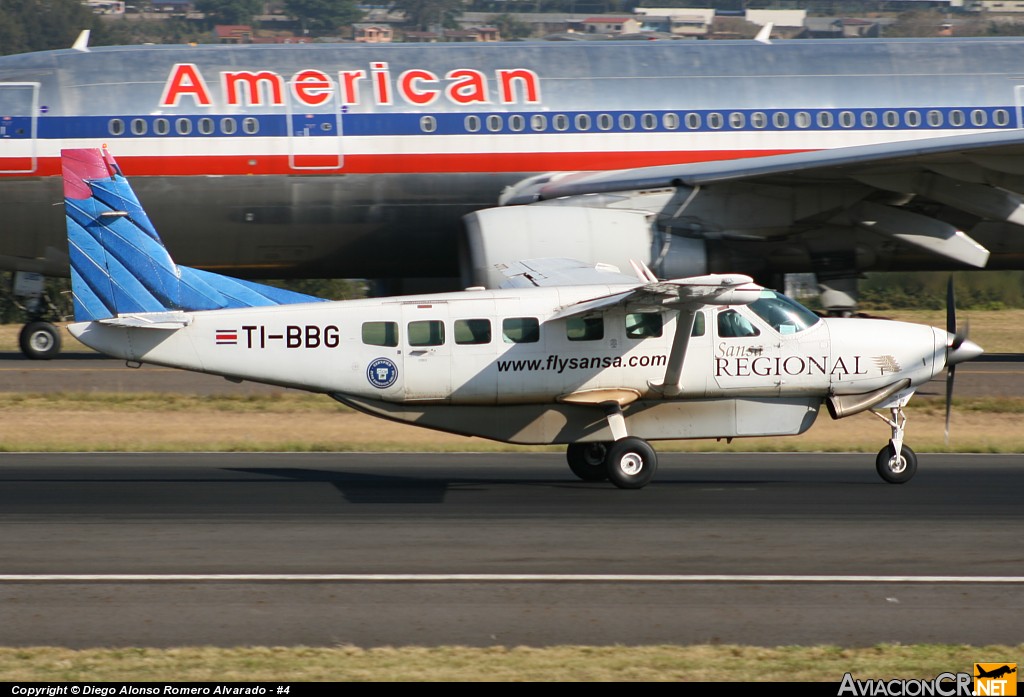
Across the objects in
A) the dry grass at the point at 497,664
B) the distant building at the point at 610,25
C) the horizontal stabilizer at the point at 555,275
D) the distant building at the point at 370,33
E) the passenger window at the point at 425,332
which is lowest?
the dry grass at the point at 497,664

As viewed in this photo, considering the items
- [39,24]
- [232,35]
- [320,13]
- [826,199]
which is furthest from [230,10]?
[826,199]

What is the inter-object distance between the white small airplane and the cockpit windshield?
0.02 m

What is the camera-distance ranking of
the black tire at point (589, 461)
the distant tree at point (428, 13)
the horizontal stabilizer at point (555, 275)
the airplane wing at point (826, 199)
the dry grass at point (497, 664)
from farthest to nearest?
the distant tree at point (428, 13) → the airplane wing at point (826, 199) → the horizontal stabilizer at point (555, 275) → the black tire at point (589, 461) → the dry grass at point (497, 664)

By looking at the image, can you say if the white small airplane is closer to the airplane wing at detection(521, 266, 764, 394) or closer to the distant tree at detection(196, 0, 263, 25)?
the airplane wing at detection(521, 266, 764, 394)

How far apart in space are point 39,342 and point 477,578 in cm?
1879

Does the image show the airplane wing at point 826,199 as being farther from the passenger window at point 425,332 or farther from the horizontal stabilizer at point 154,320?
the horizontal stabilizer at point 154,320

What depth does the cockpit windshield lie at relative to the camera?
1543 cm

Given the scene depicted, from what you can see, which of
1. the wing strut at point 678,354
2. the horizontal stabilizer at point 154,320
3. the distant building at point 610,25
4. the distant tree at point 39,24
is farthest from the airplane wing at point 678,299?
the distant building at point 610,25

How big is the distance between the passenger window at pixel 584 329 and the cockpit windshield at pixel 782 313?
5.71ft

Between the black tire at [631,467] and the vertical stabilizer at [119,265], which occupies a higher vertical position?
the vertical stabilizer at [119,265]

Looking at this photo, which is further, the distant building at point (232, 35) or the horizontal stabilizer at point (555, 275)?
the distant building at point (232, 35)

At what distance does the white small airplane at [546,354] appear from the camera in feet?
49.4

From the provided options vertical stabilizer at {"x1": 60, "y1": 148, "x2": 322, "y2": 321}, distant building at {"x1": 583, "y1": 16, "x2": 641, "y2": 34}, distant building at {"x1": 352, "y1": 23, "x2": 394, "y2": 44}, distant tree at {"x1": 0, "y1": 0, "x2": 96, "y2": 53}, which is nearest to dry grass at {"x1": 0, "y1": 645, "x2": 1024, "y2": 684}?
vertical stabilizer at {"x1": 60, "y1": 148, "x2": 322, "y2": 321}

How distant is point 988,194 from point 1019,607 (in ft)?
45.7
